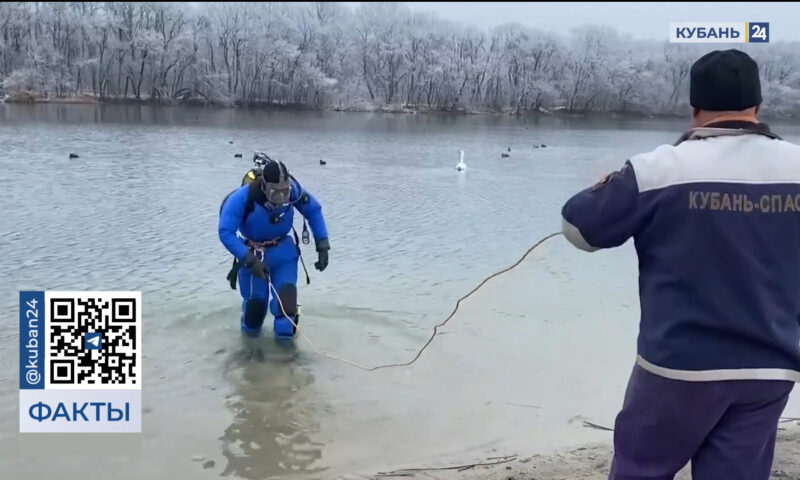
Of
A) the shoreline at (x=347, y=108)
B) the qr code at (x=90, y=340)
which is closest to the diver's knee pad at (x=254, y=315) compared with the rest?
the qr code at (x=90, y=340)

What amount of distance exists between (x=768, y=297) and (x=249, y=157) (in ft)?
71.9

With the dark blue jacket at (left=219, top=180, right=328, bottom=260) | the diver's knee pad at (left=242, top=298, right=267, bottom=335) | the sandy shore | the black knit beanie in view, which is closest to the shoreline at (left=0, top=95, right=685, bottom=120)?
the dark blue jacket at (left=219, top=180, right=328, bottom=260)

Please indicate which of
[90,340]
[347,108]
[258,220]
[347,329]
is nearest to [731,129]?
[90,340]

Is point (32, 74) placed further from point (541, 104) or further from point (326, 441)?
point (326, 441)

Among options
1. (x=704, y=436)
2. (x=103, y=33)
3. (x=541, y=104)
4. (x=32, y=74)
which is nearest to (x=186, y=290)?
(x=704, y=436)

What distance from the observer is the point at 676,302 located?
210cm

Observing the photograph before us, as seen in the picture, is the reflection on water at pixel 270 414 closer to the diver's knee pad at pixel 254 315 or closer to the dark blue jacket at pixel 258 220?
the diver's knee pad at pixel 254 315

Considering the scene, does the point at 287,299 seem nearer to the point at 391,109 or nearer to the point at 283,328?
the point at 283,328

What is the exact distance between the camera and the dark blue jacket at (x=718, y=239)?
2031 mm

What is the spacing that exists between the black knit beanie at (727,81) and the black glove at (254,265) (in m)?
3.89

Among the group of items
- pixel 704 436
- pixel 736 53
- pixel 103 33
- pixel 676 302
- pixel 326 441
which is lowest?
pixel 326 441

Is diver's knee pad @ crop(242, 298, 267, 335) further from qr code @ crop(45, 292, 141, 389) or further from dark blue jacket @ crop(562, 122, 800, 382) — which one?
dark blue jacket @ crop(562, 122, 800, 382)

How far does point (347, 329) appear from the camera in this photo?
6.37 metres

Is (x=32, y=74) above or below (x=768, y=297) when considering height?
above
